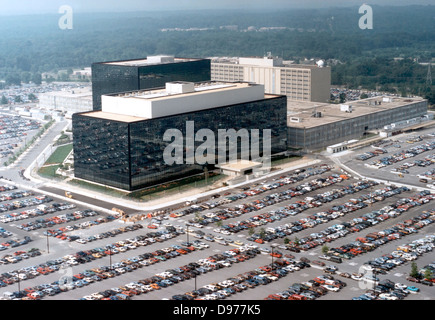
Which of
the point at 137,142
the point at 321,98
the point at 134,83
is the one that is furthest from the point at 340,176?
the point at 321,98

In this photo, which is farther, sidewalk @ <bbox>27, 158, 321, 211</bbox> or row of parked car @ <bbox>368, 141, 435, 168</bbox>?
row of parked car @ <bbox>368, 141, 435, 168</bbox>

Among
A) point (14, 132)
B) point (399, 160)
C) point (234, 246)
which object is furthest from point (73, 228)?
point (14, 132)

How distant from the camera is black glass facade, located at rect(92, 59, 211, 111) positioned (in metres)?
44.4

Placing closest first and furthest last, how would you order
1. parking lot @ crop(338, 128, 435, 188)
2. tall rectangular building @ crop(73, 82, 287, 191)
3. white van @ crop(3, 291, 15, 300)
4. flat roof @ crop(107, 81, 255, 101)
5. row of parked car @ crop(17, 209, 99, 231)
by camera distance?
white van @ crop(3, 291, 15, 300) < row of parked car @ crop(17, 209, 99, 231) < tall rectangular building @ crop(73, 82, 287, 191) < parking lot @ crop(338, 128, 435, 188) < flat roof @ crop(107, 81, 255, 101)

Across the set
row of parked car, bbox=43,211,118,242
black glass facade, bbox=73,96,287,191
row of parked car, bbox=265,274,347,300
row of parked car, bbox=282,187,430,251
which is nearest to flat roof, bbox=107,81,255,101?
black glass facade, bbox=73,96,287,191

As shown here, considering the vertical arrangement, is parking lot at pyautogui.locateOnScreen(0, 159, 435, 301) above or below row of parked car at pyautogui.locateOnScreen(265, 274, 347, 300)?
below

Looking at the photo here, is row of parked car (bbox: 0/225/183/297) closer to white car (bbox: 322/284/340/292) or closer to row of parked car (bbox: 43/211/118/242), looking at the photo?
row of parked car (bbox: 43/211/118/242)

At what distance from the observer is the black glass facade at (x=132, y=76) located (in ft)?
146

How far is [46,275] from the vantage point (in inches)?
848

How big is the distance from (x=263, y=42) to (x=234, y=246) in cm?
9547

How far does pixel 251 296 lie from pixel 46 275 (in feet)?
24.4

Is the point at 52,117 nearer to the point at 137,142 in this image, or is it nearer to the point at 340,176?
the point at 137,142

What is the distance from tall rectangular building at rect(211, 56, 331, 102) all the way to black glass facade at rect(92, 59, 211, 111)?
39.8ft

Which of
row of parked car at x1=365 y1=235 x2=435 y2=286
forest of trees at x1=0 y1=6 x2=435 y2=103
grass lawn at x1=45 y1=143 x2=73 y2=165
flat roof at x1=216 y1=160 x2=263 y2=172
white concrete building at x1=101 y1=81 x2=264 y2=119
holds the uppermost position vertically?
forest of trees at x1=0 y1=6 x2=435 y2=103
